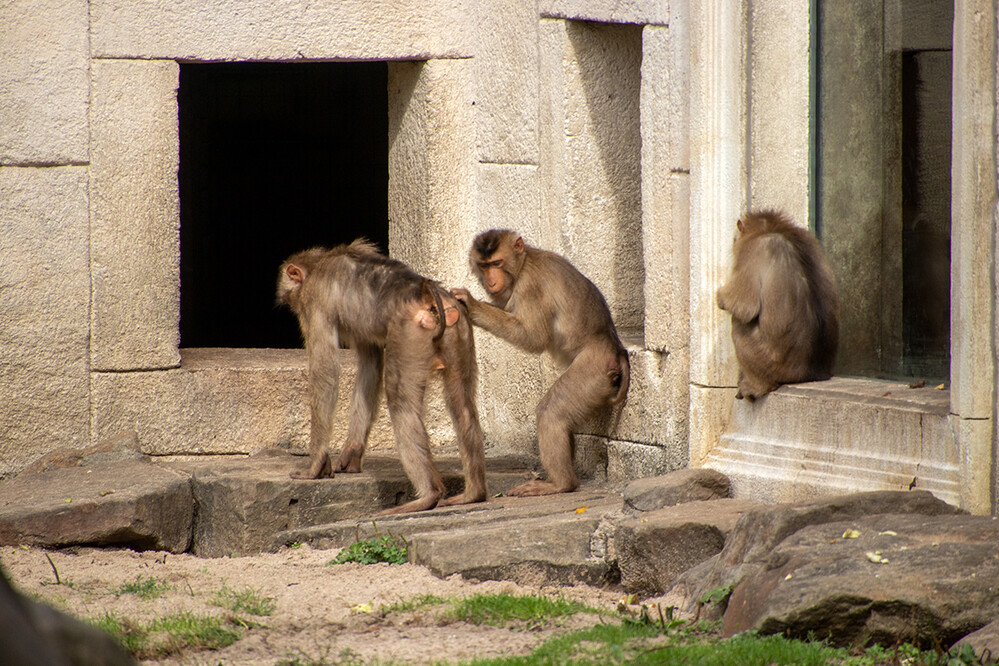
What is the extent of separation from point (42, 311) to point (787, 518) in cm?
495

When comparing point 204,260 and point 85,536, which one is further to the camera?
point 204,260

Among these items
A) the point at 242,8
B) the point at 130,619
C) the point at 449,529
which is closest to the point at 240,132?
the point at 242,8

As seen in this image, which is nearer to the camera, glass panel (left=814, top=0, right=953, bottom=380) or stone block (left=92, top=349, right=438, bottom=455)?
glass panel (left=814, top=0, right=953, bottom=380)

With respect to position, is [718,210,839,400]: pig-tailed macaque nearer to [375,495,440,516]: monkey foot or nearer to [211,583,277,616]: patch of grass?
[375,495,440,516]: monkey foot

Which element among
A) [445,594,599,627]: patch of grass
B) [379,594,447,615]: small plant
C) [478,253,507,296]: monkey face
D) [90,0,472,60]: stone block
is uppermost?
[90,0,472,60]: stone block

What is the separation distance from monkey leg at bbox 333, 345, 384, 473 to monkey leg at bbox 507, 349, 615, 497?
3.21 ft

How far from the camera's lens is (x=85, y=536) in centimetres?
646

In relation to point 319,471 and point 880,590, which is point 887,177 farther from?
point 319,471

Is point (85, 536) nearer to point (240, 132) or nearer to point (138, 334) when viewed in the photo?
point (138, 334)

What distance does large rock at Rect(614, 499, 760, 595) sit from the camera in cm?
521

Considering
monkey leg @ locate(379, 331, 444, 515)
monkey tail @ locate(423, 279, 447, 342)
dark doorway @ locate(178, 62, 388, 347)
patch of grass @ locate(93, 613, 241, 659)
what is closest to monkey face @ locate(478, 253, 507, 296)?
monkey tail @ locate(423, 279, 447, 342)

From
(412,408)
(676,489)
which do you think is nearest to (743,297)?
(676,489)

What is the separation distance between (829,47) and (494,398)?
129 inches

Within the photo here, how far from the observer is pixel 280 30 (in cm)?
783
